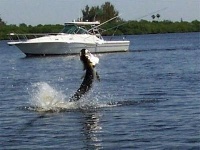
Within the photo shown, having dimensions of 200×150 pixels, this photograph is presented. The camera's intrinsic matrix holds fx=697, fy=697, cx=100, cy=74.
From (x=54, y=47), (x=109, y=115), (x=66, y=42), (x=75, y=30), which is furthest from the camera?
(x=75, y=30)

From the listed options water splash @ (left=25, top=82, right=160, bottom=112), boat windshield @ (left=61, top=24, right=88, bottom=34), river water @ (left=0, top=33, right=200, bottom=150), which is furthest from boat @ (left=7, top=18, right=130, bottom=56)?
water splash @ (left=25, top=82, right=160, bottom=112)

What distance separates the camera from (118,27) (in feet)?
355

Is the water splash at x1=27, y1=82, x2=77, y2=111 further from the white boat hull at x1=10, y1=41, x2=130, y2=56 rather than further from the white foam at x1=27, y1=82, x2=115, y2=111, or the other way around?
the white boat hull at x1=10, y1=41, x2=130, y2=56

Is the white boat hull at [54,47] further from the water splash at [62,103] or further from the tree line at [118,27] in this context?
the tree line at [118,27]

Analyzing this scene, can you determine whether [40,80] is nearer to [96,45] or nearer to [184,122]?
[184,122]

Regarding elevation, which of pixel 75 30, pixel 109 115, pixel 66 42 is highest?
pixel 75 30

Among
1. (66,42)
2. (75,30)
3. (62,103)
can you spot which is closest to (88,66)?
(62,103)

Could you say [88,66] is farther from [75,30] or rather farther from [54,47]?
[75,30]

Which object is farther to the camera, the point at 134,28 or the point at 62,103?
the point at 134,28

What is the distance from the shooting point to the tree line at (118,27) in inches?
4107

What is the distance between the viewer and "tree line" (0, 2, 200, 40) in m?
104

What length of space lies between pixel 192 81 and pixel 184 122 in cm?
1135

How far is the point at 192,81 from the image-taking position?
2830 centimetres

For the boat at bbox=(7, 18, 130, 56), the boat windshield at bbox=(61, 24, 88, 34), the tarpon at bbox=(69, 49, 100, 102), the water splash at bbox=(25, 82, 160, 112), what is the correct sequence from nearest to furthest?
the tarpon at bbox=(69, 49, 100, 102)
the water splash at bbox=(25, 82, 160, 112)
the boat at bbox=(7, 18, 130, 56)
the boat windshield at bbox=(61, 24, 88, 34)
